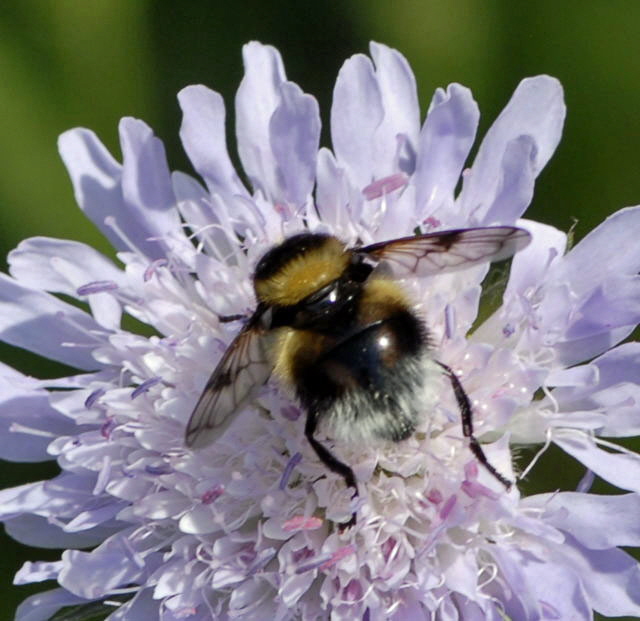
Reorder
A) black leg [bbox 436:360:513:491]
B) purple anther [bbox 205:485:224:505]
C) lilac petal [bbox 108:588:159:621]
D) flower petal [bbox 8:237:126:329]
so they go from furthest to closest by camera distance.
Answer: flower petal [bbox 8:237:126:329] → lilac petal [bbox 108:588:159:621] → purple anther [bbox 205:485:224:505] → black leg [bbox 436:360:513:491]

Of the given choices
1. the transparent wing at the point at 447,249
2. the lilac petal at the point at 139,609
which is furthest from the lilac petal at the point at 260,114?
the lilac petal at the point at 139,609

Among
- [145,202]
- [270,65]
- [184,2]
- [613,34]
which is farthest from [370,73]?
[184,2]

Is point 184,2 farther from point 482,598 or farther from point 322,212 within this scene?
point 482,598

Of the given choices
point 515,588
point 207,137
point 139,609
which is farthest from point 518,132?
point 139,609

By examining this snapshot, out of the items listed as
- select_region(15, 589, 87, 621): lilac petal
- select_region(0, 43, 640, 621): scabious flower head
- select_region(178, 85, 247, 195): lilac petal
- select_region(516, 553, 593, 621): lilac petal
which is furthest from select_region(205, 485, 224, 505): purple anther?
select_region(178, 85, 247, 195): lilac petal

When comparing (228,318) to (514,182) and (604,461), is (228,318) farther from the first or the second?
(604,461)

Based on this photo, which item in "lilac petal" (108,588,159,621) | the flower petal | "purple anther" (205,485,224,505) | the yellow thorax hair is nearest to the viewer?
the yellow thorax hair

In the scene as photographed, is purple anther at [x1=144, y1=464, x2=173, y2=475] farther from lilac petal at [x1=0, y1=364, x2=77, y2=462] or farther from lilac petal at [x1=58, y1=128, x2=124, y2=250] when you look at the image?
lilac petal at [x1=58, y1=128, x2=124, y2=250]

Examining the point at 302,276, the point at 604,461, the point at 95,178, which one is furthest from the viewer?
the point at 95,178
